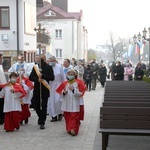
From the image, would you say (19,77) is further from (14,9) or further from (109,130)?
(14,9)

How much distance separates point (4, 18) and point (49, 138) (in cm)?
1787

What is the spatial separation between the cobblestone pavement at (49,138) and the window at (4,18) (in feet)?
51.1

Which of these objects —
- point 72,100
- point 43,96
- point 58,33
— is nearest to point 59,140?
point 72,100

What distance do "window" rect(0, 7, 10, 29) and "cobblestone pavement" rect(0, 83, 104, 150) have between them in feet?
51.1

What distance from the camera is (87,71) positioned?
21.0m

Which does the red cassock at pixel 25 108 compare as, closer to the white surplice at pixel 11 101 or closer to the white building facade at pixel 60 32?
the white surplice at pixel 11 101

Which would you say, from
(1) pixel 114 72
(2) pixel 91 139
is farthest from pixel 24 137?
(1) pixel 114 72

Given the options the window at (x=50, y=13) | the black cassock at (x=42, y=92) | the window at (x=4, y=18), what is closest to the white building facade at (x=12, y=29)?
the window at (x=4, y=18)

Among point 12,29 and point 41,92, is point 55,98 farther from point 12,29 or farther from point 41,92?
point 12,29

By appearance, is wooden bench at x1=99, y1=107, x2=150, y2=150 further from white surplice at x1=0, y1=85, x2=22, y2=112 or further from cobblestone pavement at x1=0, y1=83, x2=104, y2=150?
white surplice at x1=0, y1=85, x2=22, y2=112

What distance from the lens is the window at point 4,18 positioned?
2474 centimetres

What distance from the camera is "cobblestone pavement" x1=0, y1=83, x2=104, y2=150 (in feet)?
24.8

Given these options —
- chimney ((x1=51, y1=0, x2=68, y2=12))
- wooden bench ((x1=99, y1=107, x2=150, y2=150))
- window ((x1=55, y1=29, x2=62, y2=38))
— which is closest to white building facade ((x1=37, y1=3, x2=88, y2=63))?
window ((x1=55, y1=29, x2=62, y2=38))

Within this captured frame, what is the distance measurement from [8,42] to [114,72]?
27.2 ft
